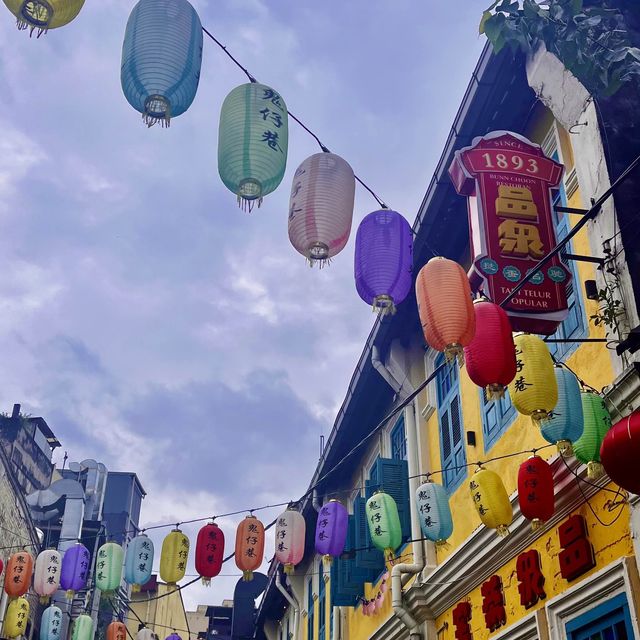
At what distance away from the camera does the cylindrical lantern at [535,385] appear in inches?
249

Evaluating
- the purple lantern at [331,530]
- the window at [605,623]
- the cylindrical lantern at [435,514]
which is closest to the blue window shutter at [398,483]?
the purple lantern at [331,530]

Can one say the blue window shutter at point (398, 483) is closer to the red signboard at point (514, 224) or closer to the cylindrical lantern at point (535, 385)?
the red signboard at point (514, 224)

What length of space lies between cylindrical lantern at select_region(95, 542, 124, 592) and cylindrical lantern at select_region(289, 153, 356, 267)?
33.6ft

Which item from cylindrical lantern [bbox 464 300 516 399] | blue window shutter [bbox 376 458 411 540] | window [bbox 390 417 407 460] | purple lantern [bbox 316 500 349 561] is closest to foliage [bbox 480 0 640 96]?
cylindrical lantern [bbox 464 300 516 399]

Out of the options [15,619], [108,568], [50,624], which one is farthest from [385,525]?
[50,624]

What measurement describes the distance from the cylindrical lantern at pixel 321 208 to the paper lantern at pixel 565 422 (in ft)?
7.60

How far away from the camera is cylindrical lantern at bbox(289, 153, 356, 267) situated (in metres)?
6.93

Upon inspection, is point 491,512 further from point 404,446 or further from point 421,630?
point 404,446

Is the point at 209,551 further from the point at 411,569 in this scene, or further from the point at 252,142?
the point at 252,142

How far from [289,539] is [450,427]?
4.25m

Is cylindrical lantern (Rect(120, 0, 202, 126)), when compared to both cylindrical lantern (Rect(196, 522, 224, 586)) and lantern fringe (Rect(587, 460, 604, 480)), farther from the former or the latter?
cylindrical lantern (Rect(196, 522, 224, 586))

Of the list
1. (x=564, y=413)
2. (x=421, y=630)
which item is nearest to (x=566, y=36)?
(x=564, y=413)

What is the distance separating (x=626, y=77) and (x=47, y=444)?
32940 mm

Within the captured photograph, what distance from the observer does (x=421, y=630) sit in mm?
10875
